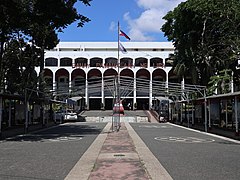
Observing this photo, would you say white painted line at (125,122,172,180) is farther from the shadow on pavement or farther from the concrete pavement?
the shadow on pavement

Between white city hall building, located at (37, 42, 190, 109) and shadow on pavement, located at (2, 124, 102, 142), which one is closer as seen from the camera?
shadow on pavement, located at (2, 124, 102, 142)

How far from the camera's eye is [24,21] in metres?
18.3

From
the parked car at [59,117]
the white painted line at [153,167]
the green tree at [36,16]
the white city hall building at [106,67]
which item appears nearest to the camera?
the white painted line at [153,167]

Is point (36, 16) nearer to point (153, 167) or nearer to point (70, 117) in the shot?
point (153, 167)

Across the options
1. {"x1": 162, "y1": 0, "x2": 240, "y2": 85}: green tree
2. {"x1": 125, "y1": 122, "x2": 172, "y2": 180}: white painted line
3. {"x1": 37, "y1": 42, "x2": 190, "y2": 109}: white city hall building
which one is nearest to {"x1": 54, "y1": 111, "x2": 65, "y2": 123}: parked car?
{"x1": 162, "y1": 0, "x2": 240, "y2": 85}: green tree

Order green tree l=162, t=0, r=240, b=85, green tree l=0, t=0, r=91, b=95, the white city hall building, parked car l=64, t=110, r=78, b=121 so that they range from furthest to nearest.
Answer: the white city hall building < parked car l=64, t=110, r=78, b=121 < green tree l=162, t=0, r=240, b=85 < green tree l=0, t=0, r=91, b=95

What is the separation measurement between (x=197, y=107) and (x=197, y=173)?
27262 mm

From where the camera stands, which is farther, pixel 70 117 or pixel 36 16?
pixel 70 117

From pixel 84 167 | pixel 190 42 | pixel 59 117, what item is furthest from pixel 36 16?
pixel 59 117

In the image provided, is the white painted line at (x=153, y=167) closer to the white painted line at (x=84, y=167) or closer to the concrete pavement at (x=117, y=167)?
the concrete pavement at (x=117, y=167)

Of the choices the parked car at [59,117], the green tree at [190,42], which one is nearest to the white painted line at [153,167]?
the green tree at [190,42]

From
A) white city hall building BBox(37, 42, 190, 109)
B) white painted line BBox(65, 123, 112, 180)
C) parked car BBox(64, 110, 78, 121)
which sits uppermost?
white city hall building BBox(37, 42, 190, 109)

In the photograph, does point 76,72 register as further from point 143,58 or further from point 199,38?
point 199,38


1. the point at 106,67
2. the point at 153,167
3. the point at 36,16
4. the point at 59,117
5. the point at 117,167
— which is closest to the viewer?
the point at 117,167
